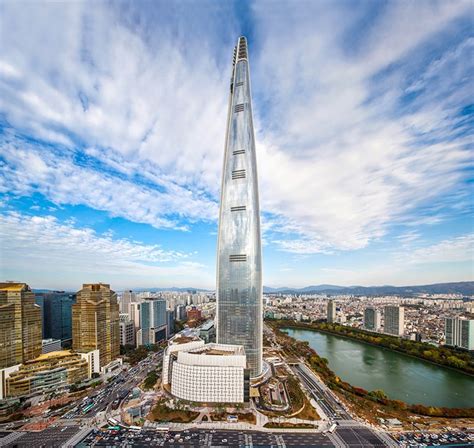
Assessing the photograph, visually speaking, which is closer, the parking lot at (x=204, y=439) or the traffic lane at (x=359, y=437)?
the parking lot at (x=204, y=439)

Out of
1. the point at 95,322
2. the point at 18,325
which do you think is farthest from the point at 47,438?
the point at 95,322

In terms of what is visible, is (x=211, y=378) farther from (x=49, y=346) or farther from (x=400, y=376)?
(x=49, y=346)

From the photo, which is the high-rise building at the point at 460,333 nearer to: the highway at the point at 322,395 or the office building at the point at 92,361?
the highway at the point at 322,395

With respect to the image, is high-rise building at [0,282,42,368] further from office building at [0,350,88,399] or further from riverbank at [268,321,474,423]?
riverbank at [268,321,474,423]

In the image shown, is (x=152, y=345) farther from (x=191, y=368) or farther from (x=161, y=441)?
(x=161, y=441)

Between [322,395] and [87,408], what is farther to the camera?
[322,395]

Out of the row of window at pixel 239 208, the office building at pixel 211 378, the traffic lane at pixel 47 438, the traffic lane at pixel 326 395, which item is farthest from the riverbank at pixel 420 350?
the traffic lane at pixel 47 438

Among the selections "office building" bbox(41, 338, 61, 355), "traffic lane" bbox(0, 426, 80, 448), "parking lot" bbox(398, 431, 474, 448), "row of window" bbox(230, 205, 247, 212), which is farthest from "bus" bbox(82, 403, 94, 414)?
"parking lot" bbox(398, 431, 474, 448)
